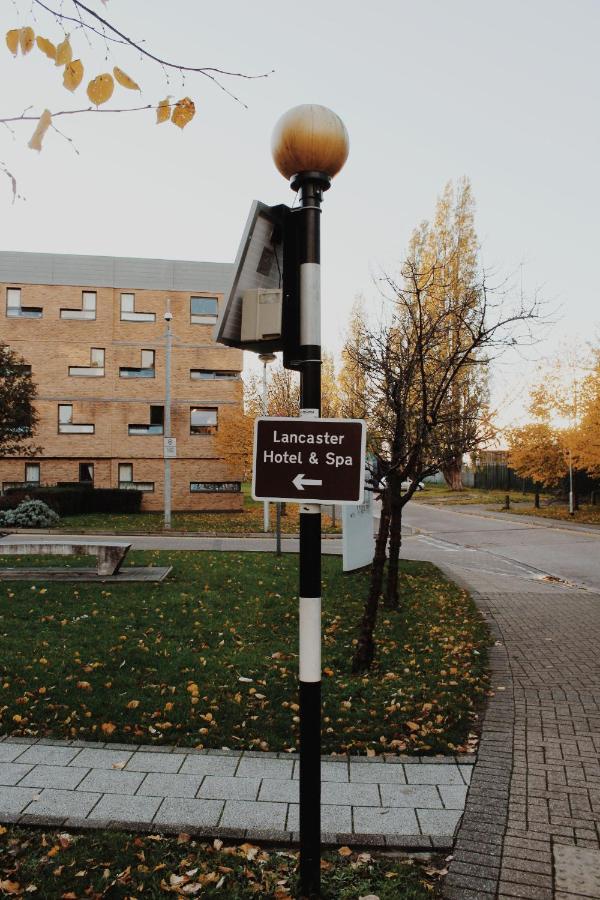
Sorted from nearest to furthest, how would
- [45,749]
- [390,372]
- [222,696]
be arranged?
[45,749], [222,696], [390,372]

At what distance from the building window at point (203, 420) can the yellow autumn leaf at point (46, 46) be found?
3014 centimetres

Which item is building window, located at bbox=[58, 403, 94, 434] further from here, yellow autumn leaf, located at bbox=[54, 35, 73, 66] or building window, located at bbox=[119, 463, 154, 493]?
yellow autumn leaf, located at bbox=[54, 35, 73, 66]

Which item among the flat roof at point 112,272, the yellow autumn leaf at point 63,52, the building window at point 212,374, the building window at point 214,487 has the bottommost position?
the building window at point 214,487

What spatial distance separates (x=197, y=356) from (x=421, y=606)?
80.7 ft

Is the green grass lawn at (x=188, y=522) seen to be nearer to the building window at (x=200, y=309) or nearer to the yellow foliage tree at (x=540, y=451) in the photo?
the building window at (x=200, y=309)

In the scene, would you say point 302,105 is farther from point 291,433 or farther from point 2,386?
point 2,386

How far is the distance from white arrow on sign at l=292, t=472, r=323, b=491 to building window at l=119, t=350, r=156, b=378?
30633 millimetres

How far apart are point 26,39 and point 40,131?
0.45m

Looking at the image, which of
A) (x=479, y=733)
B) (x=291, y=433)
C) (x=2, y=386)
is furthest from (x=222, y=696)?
(x=2, y=386)

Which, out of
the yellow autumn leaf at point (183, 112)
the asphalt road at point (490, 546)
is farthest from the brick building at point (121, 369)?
the yellow autumn leaf at point (183, 112)

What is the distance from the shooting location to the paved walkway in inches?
143

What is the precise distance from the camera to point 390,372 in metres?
8.38

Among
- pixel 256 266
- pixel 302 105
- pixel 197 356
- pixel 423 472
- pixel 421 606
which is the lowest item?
pixel 421 606

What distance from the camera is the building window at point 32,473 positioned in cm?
3116
